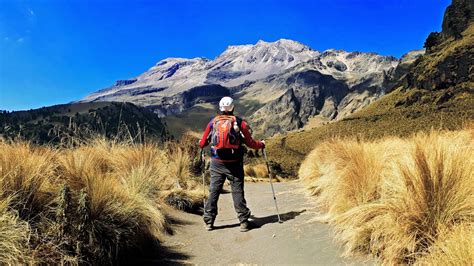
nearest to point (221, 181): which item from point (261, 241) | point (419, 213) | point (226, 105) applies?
point (226, 105)

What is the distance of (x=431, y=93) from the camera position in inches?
4407

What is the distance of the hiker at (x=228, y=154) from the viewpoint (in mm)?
7913

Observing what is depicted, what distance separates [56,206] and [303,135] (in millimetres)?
129851

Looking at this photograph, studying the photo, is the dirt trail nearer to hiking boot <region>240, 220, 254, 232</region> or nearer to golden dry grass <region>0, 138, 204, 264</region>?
hiking boot <region>240, 220, 254, 232</region>

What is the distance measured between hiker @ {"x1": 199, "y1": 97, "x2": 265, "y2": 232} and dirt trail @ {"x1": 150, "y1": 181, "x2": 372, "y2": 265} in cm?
39

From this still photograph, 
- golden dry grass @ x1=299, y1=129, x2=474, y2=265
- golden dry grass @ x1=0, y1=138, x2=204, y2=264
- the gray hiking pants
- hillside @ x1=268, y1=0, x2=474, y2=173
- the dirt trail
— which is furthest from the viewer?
hillside @ x1=268, y1=0, x2=474, y2=173

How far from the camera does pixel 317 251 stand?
19.0 ft

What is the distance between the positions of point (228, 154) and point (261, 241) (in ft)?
6.09

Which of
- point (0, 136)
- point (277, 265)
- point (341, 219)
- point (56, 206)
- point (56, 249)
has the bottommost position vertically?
point (277, 265)

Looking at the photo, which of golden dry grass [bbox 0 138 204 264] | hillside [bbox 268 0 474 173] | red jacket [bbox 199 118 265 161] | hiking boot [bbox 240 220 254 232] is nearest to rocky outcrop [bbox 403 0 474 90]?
hillside [bbox 268 0 474 173]

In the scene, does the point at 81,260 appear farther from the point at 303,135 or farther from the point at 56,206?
the point at 303,135

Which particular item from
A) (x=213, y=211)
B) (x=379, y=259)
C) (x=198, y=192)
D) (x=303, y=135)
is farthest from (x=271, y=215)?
(x=303, y=135)

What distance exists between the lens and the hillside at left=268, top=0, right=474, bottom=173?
303 feet

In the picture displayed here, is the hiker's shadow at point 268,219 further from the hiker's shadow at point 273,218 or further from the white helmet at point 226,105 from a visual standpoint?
the white helmet at point 226,105
